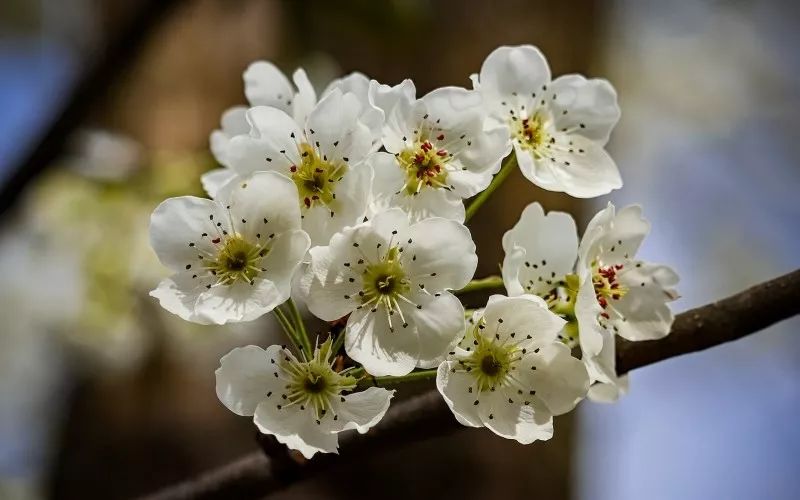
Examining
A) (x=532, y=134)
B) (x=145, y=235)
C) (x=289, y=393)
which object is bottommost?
(x=145, y=235)

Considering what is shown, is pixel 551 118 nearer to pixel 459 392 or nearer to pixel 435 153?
pixel 435 153

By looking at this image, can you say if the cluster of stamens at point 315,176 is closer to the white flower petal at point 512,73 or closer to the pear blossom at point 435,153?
the pear blossom at point 435,153

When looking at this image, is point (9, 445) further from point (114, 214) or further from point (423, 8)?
point (423, 8)

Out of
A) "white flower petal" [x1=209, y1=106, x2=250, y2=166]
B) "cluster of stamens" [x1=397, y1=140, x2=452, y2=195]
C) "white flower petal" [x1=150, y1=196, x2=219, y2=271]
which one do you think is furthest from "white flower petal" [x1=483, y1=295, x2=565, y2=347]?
"white flower petal" [x1=209, y1=106, x2=250, y2=166]

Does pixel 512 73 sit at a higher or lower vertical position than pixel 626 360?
higher

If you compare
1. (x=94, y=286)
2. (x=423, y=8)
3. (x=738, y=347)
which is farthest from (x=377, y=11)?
(x=738, y=347)

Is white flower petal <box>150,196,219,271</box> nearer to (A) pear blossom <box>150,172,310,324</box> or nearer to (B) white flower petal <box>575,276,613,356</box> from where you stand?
(A) pear blossom <box>150,172,310,324</box>

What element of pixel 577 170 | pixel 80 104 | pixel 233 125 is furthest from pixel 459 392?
pixel 80 104
